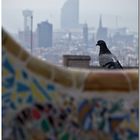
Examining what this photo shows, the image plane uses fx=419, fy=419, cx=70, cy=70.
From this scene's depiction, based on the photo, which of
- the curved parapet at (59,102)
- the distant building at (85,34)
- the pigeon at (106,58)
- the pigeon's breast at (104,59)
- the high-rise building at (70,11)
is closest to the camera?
the curved parapet at (59,102)

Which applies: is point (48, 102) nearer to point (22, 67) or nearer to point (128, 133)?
point (22, 67)

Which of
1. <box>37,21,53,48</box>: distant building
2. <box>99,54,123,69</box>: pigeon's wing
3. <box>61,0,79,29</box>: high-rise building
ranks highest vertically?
<box>61,0,79,29</box>: high-rise building

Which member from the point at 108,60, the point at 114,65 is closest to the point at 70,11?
the point at 114,65

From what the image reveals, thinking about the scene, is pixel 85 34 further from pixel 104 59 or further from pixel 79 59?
pixel 79 59

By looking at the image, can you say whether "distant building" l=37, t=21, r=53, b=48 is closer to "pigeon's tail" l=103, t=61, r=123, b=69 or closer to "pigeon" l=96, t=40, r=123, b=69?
"pigeon's tail" l=103, t=61, r=123, b=69

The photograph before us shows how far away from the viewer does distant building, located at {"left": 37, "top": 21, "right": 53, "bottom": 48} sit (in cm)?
377

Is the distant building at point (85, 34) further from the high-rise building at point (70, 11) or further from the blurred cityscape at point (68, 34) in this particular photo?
the high-rise building at point (70, 11)

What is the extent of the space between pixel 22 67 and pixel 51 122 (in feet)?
1.00

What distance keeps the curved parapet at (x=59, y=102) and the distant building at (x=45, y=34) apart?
159 centimetres

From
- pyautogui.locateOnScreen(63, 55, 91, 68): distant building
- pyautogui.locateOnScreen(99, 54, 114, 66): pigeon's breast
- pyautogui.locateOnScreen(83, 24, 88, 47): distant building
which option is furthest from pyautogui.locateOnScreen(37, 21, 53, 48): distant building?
pyautogui.locateOnScreen(63, 55, 91, 68): distant building

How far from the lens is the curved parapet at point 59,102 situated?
6.67ft

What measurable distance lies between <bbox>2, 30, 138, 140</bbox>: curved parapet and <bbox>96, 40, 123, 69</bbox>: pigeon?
340 cm

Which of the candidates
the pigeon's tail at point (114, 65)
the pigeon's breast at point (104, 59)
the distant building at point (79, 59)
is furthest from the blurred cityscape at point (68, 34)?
the distant building at point (79, 59)

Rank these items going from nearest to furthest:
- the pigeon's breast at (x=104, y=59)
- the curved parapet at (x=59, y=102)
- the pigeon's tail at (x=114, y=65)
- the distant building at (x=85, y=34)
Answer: the curved parapet at (x=59, y=102)
the distant building at (x=85, y=34)
the pigeon's tail at (x=114, y=65)
the pigeon's breast at (x=104, y=59)
